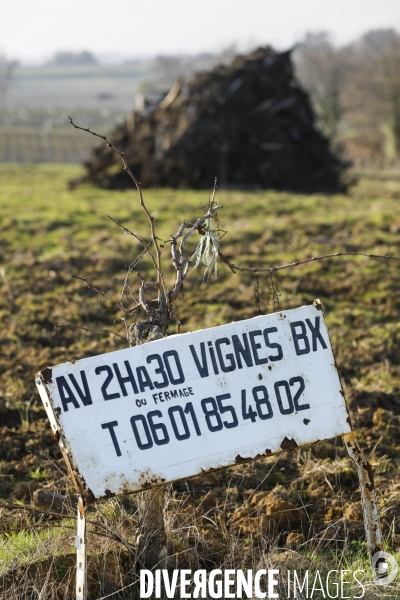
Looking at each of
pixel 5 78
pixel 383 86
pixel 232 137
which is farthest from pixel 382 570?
pixel 5 78

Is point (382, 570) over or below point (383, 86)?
below

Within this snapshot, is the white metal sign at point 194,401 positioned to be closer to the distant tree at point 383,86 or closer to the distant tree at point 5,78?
the distant tree at point 383,86

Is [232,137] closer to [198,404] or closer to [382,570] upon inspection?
[198,404]

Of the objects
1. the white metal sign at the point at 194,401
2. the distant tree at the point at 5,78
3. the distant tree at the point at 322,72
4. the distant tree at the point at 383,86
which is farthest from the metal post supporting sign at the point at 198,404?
the distant tree at the point at 5,78

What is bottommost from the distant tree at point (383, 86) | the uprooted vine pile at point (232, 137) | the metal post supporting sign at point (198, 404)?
the metal post supporting sign at point (198, 404)

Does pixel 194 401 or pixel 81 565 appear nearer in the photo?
pixel 81 565

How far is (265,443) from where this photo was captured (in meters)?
2.67

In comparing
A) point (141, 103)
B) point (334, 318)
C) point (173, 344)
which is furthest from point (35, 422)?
point (141, 103)

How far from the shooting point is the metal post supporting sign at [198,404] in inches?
101

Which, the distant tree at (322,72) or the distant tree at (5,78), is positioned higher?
the distant tree at (5,78)

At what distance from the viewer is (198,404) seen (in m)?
2.64

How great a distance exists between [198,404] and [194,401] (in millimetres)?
18

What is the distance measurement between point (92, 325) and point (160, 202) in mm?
5574

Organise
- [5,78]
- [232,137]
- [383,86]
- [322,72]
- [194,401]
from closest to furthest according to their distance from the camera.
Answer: [194,401] → [232,137] → [383,86] → [322,72] → [5,78]
